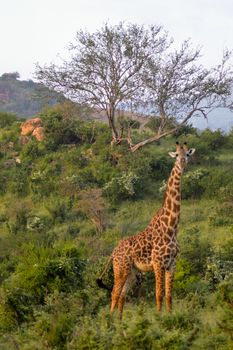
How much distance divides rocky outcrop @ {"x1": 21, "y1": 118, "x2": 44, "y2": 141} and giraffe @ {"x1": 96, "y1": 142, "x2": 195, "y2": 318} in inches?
711

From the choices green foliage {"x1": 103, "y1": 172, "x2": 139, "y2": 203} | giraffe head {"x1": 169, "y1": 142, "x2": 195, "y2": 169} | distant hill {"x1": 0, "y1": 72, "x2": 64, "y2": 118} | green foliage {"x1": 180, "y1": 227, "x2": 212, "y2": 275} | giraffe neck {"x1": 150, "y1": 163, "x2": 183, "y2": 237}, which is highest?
distant hill {"x1": 0, "y1": 72, "x2": 64, "y2": 118}

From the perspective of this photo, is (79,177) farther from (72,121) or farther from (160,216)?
(160,216)

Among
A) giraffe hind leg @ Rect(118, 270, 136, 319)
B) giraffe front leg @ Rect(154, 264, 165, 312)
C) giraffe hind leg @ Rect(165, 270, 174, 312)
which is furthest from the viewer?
giraffe hind leg @ Rect(118, 270, 136, 319)

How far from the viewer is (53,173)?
24.3 metres

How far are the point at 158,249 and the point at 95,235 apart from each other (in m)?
8.66

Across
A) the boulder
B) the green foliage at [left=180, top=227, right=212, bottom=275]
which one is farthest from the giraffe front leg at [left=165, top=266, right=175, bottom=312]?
the boulder

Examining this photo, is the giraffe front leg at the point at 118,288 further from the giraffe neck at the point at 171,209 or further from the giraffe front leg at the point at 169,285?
the giraffe neck at the point at 171,209

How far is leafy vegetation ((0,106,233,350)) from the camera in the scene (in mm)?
7324

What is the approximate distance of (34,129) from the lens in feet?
94.5

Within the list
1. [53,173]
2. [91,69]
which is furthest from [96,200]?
[91,69]

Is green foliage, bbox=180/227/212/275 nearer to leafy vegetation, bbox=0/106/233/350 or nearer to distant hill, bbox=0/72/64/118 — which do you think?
leafy vegetation, bbox=0/106/233/350

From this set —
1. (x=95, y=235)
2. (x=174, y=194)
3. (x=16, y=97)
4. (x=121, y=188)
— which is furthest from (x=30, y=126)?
(x=16, y=97)

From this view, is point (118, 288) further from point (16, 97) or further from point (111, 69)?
point (16, 97)

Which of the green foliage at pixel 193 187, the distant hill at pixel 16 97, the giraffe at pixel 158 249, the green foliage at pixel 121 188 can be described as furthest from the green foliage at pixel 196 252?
the distant hill at pixel 16 97
